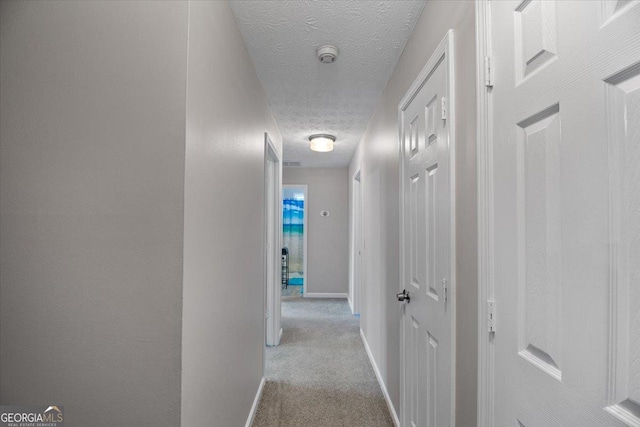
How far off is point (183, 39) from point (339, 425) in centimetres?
234

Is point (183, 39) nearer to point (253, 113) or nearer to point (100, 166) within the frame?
point (100, 166)

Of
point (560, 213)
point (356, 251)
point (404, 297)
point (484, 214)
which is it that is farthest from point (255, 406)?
point (356, 251)

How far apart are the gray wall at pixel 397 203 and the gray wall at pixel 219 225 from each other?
0.96 m

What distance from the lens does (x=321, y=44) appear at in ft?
6.66

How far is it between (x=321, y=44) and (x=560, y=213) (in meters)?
1.69

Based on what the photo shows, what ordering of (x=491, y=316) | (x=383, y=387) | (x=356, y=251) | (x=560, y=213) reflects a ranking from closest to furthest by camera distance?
(x=560, y=213) < (x=491, y=316) < (x=383, y=387) < (x=356, y=251)

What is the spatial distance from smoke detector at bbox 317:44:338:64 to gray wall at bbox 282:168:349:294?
4.17 meters

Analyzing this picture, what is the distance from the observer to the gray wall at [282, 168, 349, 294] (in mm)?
6258

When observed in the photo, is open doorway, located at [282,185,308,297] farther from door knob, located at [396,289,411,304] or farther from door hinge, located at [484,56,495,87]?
door hinge, located at [484,56,495,87]

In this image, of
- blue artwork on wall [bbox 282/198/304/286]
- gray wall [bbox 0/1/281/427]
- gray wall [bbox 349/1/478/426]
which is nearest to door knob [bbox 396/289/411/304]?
gray wall [bbox 349/1/478/426]

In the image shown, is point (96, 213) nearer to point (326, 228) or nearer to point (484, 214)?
point (484, 214)

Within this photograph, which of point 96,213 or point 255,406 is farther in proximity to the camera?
point 255,406

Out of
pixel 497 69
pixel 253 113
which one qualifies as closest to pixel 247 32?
pixel 253 113

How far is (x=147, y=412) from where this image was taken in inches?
44.9
